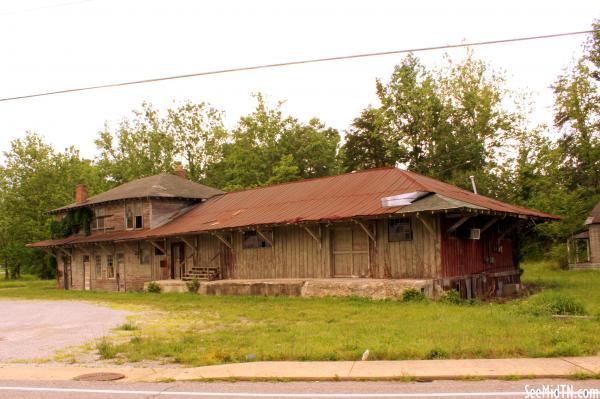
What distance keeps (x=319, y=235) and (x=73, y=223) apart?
2261cm

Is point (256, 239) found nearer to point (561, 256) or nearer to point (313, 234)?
point (313, 234)

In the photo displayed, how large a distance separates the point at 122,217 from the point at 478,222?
73.0ft

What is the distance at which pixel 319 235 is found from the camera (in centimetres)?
2362

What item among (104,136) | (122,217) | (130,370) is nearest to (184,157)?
(104,136)

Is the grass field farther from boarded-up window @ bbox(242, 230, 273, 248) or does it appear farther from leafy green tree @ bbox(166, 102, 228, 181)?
leafy green tree @ bbox(166, 102, 228, 181)

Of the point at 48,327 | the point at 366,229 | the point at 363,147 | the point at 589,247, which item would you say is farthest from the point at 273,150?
the point at 48,327

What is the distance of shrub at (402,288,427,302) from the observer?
19203 millimetres

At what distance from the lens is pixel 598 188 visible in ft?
174

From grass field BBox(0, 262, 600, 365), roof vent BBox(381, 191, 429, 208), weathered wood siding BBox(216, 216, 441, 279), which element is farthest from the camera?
weathered wood siding BBox(216, 216, 441, 279)

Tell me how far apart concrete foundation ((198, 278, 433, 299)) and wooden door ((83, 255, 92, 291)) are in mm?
13807

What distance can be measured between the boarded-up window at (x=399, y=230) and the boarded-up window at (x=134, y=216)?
59.6 feet

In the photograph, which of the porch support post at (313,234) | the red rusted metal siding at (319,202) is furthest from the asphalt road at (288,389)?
the porch support post at (313,234)

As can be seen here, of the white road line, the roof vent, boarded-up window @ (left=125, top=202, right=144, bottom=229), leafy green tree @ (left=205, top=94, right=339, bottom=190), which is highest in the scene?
leafy green tree @ (left=205, top=94, right=339, bottom=190)

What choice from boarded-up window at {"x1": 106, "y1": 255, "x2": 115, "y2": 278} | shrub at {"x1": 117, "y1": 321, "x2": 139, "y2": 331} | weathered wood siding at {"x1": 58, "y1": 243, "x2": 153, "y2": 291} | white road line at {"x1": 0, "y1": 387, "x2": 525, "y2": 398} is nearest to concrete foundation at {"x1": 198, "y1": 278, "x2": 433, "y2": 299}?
weathered wood siding at {"x1": 58, "y1": 243, "x2": 153, "y2": 291}
